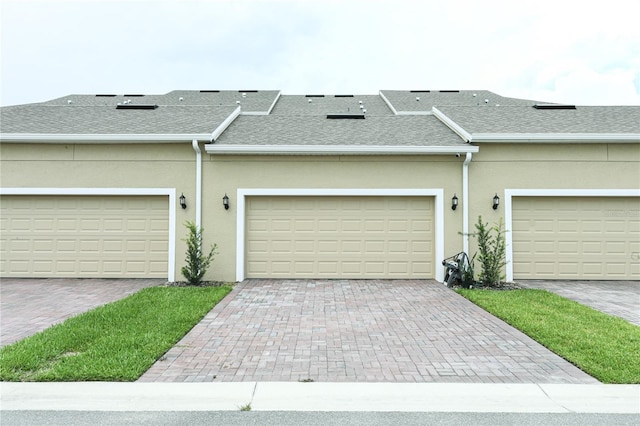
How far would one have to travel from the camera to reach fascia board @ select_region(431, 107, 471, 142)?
9959mm

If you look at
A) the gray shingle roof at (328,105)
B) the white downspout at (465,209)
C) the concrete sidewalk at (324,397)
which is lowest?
the concrete sidewalk at (324,397)

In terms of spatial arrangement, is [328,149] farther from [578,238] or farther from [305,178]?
[578,238]

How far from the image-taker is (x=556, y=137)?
31.6ft

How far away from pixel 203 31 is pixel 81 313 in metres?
11.3

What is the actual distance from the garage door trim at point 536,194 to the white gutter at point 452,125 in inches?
67.4

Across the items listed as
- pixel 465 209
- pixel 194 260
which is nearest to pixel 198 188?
pixel 194 260

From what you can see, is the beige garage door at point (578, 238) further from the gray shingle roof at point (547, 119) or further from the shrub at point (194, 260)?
the shrub at point (194, 260)

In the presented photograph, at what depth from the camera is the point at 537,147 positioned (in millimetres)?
9891

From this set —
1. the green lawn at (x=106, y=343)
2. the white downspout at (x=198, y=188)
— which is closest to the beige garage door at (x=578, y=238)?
the green lawn at (x=106, y=343)

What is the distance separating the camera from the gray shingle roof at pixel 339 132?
9984 mm

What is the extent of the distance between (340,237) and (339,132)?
296 cm

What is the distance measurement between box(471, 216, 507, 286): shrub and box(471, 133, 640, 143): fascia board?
203cm

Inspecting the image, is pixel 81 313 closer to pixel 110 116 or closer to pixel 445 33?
pixel 110 116

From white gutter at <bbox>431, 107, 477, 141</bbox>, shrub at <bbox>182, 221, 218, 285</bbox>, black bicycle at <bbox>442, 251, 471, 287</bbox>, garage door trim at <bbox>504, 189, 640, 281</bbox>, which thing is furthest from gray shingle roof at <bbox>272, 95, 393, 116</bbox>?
shrub at <bbox>182, 221, 218, 285</bbox>
